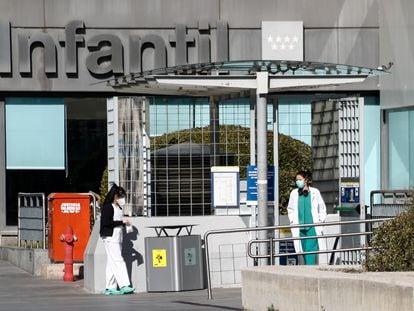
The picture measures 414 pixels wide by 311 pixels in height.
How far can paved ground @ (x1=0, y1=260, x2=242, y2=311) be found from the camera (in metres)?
16.2

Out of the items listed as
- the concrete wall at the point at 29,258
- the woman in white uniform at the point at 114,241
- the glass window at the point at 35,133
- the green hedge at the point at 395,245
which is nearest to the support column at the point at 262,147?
the woman in white uniform at the point at 114,241

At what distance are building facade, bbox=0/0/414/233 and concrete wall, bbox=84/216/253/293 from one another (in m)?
9.16

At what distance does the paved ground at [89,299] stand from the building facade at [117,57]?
769 cm

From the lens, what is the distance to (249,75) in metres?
18.0

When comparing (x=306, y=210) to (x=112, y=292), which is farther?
(x=306, y=210)

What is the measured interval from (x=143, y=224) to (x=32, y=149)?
32.7 ft

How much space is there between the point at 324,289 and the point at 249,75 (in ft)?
20.4

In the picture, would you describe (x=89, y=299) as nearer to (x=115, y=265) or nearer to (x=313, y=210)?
(x=115, y=265)

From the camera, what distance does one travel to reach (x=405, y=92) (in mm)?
27094

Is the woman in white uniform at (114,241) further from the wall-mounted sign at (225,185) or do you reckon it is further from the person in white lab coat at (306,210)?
the person in white lab coat at (306,210)

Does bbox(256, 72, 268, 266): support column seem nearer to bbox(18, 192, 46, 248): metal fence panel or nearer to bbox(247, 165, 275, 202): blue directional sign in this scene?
bbox(247, 165, 275, 202): blue directional sign

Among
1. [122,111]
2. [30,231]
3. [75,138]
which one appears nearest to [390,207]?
[122,111]

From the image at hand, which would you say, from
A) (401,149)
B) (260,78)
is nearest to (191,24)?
(401,149)

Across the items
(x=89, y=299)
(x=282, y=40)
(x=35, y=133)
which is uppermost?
(x=282, y=40)
